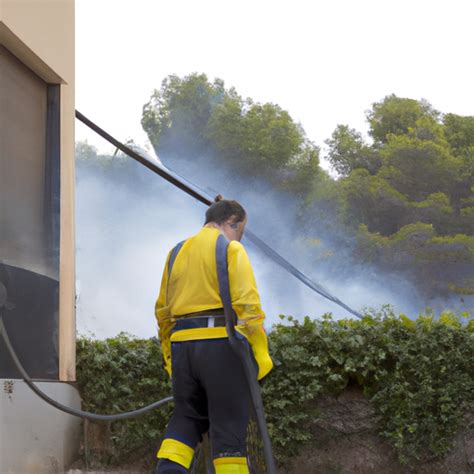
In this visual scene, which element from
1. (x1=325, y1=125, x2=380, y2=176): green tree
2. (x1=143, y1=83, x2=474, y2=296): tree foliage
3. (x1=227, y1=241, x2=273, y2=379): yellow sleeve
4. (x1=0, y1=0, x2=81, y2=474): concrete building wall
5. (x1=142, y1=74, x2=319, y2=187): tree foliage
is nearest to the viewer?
(x1=227, y1=241, x2=273, y2=379): yellow sleeve

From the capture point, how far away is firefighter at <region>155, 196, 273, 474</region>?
3.78 meters

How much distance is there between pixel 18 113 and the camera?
571cm

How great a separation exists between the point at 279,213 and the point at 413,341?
1728 cm

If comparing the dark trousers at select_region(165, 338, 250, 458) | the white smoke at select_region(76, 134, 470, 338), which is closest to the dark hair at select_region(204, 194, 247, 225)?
the dark trousers at select_region(165, 338, 250, 458)

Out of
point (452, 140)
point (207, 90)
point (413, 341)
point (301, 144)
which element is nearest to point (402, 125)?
point (452, 140)

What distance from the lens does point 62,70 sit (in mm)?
6234

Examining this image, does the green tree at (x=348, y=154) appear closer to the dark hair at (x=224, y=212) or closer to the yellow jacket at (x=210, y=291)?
the dark hair at (x=224, y=212)

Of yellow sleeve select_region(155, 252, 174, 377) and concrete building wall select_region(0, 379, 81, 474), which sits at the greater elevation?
yellow sleeve select_region(155, 252, 174, 377)

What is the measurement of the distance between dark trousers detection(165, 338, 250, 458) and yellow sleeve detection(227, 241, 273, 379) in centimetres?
12

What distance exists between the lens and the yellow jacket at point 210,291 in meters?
3.77

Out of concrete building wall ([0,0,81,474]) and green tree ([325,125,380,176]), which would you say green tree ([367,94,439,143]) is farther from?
concrete building wall ([0,0,81,474])

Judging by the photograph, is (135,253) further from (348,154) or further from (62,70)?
(348,154)

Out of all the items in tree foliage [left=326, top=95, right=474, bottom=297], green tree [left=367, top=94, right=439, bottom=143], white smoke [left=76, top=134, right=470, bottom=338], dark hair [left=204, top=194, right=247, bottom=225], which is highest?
green tree [left=367, top=94, right=439, bottom=143]

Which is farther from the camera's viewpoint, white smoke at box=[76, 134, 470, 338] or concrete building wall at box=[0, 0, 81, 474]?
white smoke at box=[76, 134, 470, 338]
